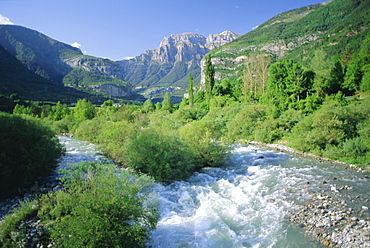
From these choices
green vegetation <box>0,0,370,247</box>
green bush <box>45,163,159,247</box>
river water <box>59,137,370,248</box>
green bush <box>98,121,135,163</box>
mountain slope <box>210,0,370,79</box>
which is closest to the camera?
green bush <box>45,163,159,247</box>

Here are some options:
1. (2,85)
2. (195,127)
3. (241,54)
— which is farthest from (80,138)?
(241,54)

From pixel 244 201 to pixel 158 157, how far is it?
647 centimetres

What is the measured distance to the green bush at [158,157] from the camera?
14117 mm

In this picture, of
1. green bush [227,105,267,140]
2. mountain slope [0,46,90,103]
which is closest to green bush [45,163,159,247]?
green bush [227,105,267,140]

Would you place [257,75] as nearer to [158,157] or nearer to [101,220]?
[158,157]

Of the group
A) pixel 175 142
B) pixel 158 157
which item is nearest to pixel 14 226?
pixel 158 157

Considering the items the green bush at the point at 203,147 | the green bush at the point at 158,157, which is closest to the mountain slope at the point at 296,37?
the green bush at the point at 203,147

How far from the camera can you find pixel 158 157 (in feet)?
47.1

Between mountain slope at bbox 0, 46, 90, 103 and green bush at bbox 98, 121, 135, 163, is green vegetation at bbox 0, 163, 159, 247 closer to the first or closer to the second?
green bush at bbox 98, 121, 135, 163

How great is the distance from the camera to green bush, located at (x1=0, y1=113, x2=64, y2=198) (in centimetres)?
1064

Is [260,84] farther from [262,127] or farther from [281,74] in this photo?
[262,127]

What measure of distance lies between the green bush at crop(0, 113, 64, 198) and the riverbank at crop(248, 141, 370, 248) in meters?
14.7

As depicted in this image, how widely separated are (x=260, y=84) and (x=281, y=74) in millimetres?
12817

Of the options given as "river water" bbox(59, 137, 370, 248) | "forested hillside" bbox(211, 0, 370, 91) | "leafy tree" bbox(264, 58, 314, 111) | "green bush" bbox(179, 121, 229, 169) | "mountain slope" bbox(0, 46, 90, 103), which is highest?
"forested hillside" bbox(211, 0, 370, 91)
